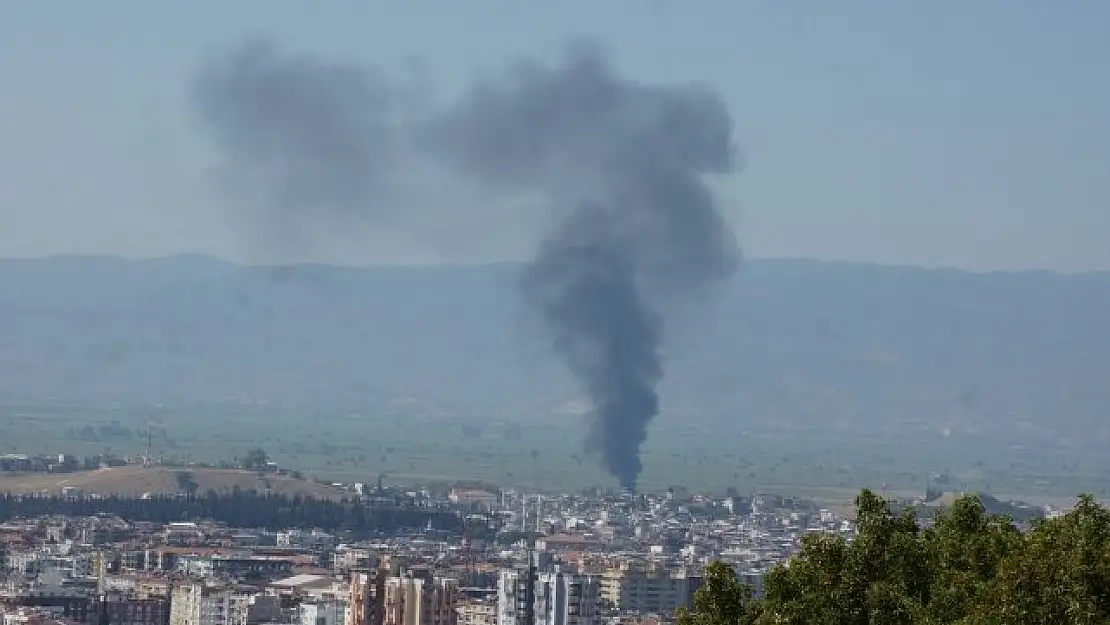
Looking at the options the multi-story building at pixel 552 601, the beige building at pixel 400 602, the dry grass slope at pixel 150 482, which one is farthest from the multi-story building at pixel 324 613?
the dry grass slope at pixel 150 482

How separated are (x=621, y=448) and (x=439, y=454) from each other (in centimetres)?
5383

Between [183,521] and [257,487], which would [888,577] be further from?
[257,487]

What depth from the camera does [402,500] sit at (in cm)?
13062

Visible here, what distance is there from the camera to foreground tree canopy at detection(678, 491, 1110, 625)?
19.3m

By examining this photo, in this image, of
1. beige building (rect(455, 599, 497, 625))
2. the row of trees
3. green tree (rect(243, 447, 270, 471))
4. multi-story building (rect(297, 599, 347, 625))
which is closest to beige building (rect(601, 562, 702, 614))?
beige building (rect(455, 599, 497, 625))

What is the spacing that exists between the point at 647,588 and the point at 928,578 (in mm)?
61881

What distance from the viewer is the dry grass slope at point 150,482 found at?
A: 13162cm

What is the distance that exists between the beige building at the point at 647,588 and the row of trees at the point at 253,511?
105 ft

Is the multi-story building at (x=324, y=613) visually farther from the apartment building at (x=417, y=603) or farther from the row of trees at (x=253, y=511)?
the row of trees at (x=253, y=511)

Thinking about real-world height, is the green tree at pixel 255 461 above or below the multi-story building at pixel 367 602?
above

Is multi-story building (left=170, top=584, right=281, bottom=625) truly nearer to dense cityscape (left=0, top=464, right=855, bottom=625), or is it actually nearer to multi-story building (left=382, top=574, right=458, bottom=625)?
dense cityscape (left=0, top=464, right=855, bottom=625)

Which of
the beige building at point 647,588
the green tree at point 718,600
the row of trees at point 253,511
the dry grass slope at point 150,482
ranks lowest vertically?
the beige building at point 647,588

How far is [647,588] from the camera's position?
83938 mm

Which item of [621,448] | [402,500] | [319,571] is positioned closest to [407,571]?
[319,571]
